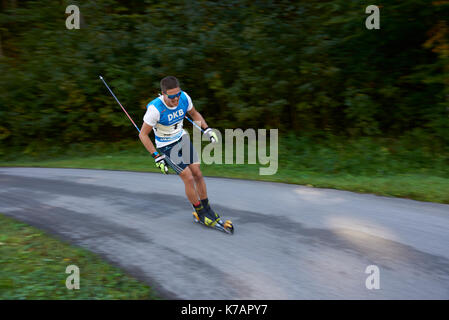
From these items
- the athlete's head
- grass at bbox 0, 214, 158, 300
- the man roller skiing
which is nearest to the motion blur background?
the man roller skiing

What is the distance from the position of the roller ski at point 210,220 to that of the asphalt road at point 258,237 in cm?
9

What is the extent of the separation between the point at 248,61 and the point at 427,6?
5265 millimetres

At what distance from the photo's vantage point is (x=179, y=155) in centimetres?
567

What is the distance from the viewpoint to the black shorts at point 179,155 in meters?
5.62

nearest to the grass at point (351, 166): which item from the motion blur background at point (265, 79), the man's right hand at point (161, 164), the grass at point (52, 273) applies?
the motion blur background at point (265, 79)

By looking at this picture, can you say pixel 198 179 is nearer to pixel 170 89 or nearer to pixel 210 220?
pixel 210 220

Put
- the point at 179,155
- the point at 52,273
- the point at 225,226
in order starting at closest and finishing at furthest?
the point at 52,273, the point at 225,226, the point at 179,155

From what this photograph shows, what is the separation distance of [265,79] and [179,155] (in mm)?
7538

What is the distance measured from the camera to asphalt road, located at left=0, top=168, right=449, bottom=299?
3.97 m

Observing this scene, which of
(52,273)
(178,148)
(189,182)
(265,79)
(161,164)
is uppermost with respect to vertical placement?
(265,79)

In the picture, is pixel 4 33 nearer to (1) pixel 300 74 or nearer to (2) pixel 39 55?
(2) pixel 39 55

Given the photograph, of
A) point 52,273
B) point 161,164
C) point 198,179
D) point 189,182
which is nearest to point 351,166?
point 198,179

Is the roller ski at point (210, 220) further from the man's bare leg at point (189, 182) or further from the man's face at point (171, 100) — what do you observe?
the man's face at point (171, 100)
